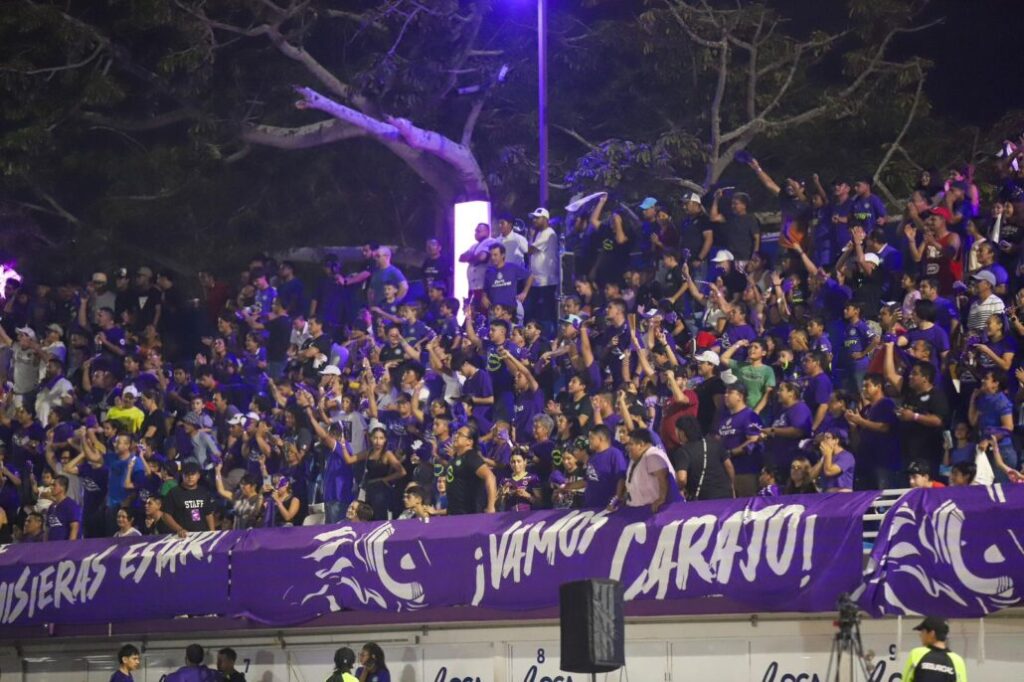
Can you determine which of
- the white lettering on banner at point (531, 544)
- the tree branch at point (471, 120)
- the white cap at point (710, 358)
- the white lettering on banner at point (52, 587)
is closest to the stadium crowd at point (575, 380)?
the white cap at point (710, 358)

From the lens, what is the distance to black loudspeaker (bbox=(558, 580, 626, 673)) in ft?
43.5

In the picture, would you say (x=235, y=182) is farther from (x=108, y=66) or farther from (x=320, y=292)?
(x=320, y=292)

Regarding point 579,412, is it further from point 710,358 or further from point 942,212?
point 942,212

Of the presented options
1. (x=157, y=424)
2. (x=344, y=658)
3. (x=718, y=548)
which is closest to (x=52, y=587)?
(x=157, y=424)

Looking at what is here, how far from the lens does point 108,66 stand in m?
33.0

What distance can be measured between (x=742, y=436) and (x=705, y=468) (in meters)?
0.75

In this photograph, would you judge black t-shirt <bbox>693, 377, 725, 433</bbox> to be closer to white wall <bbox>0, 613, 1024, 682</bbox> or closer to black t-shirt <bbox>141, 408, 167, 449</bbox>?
white wall <bbox>0, 613, 1024, 682</bbox>

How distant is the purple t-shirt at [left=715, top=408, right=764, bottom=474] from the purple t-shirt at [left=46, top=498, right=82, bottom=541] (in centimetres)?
851

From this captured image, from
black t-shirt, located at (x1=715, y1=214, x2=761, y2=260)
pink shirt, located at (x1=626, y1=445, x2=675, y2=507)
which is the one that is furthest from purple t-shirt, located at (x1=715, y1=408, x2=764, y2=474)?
black t-shirt, located at (x1=715, y1=214, x2=761, y2=260)

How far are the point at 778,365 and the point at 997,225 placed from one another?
3.08 metres

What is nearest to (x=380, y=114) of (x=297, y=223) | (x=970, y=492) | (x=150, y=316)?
(x=297, y=223)

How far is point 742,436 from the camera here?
1680cm

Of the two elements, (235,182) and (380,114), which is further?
(235,182)

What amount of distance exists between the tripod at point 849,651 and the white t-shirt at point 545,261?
340 inches
